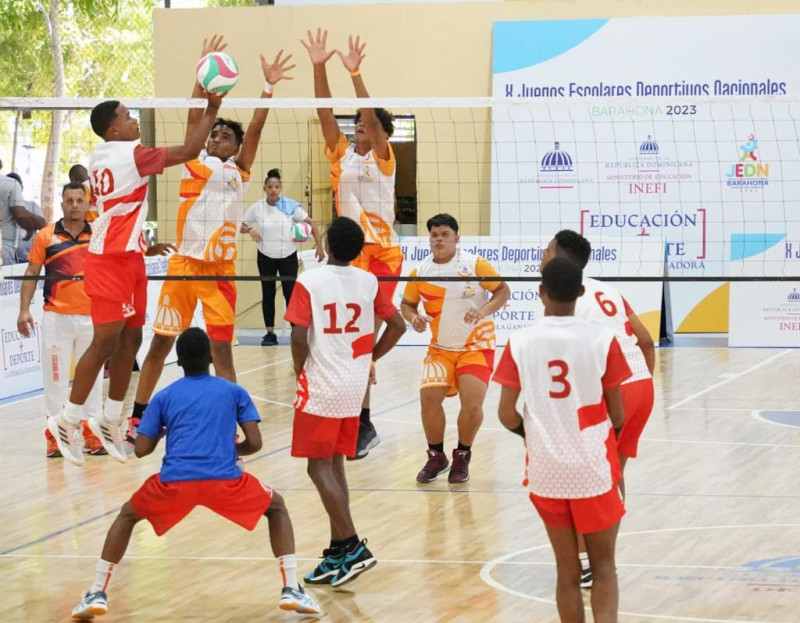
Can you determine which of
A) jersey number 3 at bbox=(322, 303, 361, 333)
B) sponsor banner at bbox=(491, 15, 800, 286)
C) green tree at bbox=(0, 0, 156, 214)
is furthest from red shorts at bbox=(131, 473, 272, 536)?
green tree at bbox=(0, 0, 156, 214)

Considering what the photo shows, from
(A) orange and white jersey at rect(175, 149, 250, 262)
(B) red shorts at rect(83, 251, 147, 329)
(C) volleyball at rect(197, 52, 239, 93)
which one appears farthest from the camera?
(A) orange and white jersey at rect(175, 149, 250, 262)

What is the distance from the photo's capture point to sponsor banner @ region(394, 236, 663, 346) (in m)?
15.8

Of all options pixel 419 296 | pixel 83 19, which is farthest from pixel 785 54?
pixel 83 19

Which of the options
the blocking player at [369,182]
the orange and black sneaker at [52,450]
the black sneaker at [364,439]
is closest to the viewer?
the blocking player at [369,182]

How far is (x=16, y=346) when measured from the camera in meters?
13.1

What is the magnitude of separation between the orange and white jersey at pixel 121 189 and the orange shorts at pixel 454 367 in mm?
2320

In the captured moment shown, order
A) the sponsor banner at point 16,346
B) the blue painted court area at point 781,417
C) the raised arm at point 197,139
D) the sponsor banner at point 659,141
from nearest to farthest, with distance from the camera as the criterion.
Answer: the raised arm at point 197,139, the blue painted court area at point 781,417, the sponsor banner at point 16,346, the sponsor banner at point 659,141

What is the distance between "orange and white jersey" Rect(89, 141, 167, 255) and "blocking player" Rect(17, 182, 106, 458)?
249 centimetres

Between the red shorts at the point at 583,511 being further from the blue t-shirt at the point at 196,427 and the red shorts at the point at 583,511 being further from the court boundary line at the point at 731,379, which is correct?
the court boundary line at the point at 731,379

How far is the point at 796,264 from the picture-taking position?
15961 millimetres

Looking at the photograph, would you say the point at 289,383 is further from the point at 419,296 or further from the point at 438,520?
the point at 438,520

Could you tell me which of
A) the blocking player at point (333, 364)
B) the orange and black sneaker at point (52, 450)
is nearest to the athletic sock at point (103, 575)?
the blocking player at point (333, 364)

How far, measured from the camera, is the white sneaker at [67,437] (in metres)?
7.73

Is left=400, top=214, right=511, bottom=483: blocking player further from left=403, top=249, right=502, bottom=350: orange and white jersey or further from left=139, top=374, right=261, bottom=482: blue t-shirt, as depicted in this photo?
left=139, top=374, right=261, bottom=482: blue t-shirt
